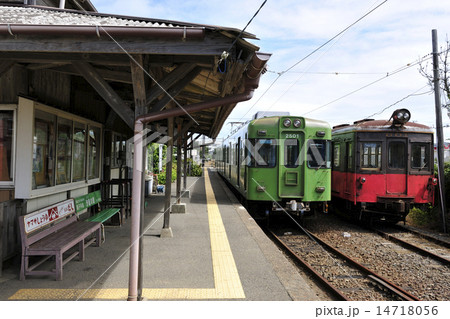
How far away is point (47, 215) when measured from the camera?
4918 millimetres

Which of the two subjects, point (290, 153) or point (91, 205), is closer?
point (91, 205)

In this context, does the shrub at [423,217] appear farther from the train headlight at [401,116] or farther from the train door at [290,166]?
the train door at [290,166]

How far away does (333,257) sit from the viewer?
22.6 ft

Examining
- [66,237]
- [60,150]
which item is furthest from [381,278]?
[60,150]

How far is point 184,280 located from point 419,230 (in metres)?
7.53

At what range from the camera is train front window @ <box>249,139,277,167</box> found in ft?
28.9

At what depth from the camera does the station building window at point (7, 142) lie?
4.84 meters

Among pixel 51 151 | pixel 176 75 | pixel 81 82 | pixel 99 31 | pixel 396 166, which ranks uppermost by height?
pixel 81 82

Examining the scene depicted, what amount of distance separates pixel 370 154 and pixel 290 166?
7.45 feet

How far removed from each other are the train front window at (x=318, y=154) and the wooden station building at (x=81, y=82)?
3.51m

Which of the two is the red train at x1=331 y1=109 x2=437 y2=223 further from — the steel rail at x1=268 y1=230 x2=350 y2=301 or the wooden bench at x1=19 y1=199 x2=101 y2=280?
the wooden bench at x1=19 y1=199 x2=101 y2=280

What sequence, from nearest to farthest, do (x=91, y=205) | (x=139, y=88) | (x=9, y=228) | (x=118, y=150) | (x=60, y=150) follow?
(x=139, y=88) → (x=9, y=228) → (x=60, y=150) → (x=91, y=205) → (x=118, y=150)

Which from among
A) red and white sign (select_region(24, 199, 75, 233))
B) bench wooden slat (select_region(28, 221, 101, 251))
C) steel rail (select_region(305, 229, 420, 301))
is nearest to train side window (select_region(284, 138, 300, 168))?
steel rail (select_region(305, 229, 420, 301))

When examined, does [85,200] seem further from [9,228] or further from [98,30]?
[98,30]
